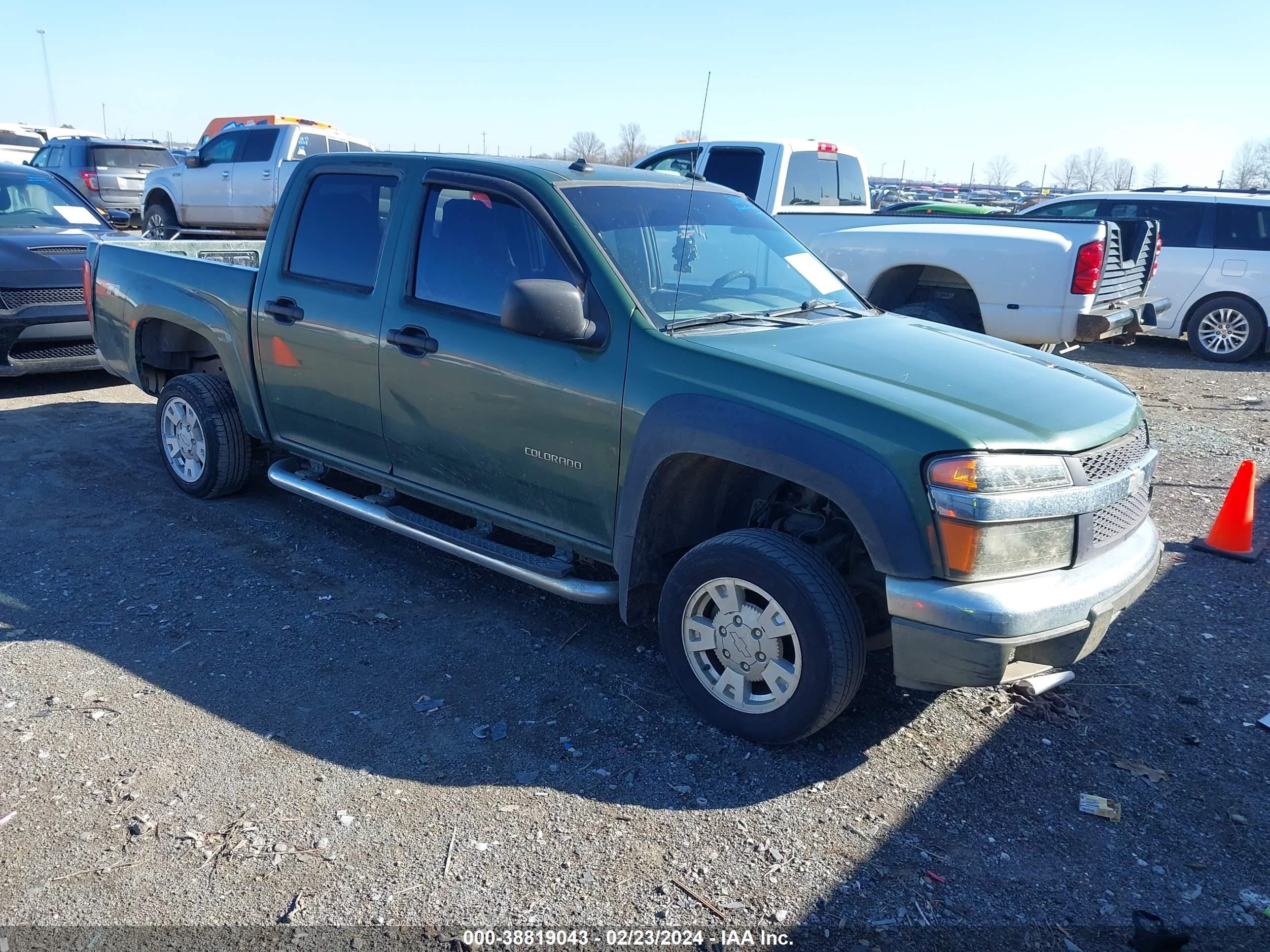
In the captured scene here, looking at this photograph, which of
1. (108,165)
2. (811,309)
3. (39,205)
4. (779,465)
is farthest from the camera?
(108,165)

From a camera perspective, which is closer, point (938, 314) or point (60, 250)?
point (60, 250)

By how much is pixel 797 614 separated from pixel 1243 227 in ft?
34.4

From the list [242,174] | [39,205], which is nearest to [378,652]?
[39,205]

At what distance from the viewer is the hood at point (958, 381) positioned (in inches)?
125

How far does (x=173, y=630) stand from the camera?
4234 mm

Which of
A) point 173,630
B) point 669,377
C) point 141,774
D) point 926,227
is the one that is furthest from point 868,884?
point 926,227

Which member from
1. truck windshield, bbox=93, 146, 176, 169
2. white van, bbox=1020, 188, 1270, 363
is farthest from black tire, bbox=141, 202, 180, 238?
white van, bbox=1020, 188, 1270, 363

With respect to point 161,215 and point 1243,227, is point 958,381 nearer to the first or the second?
point 1243,227

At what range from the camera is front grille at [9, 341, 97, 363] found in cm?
784

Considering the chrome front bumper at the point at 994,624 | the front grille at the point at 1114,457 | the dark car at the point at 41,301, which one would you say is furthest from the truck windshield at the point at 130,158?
the chrome front bumper at the point at 994,624

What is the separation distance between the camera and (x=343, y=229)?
4750 millimetres

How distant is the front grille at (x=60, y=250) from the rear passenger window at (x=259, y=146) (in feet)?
28.4

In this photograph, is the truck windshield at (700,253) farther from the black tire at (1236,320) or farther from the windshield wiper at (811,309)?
the black tire at (1236,320)

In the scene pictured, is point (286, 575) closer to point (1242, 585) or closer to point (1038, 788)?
point (1038, 788)
